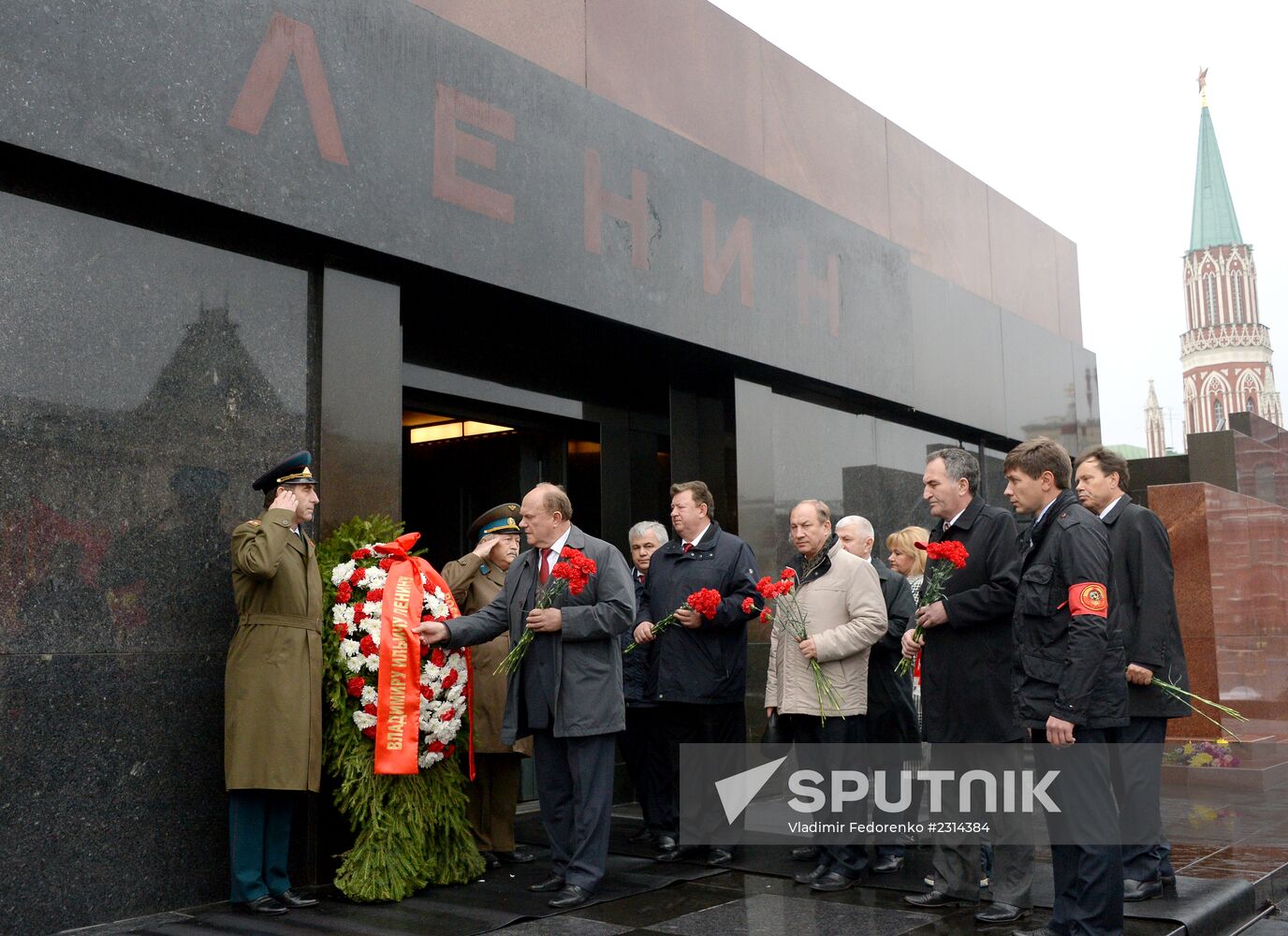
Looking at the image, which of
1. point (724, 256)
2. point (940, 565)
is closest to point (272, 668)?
point (940, 565)

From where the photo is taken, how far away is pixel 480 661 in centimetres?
673

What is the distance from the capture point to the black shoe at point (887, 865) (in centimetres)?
633

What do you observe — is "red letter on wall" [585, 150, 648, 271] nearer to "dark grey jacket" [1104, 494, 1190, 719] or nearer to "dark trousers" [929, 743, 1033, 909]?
"dark grey jacket" [1104, 494, 1190, 719]

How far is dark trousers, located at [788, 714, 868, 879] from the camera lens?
5930mm

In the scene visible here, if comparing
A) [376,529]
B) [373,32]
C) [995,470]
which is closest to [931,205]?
[995,470]

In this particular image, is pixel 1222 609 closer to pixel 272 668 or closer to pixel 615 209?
pixel 615 209

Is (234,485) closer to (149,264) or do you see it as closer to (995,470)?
(149,264)

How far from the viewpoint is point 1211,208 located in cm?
10788

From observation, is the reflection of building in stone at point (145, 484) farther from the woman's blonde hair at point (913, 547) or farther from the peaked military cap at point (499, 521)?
the woman's blonde hair at point (913, 547)

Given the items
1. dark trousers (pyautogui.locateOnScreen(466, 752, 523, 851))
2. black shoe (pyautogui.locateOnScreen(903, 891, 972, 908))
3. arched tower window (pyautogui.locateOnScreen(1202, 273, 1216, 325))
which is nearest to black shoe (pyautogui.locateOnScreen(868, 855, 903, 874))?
black shoe (pyautogui.locateOnScreen(903, 891, 972, 908))

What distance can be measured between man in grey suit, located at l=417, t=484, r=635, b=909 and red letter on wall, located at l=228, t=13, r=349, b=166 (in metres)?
2.18

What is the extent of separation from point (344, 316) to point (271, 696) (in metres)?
2.18

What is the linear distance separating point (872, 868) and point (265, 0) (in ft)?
17.7

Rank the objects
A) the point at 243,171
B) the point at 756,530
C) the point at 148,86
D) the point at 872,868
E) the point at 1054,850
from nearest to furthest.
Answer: the point at 1054,850, the point at 148,86, the point at 243,171, the point at 872,868, the point at 756,530
